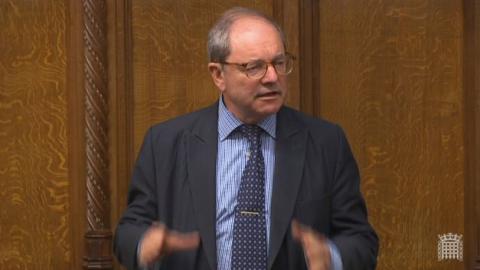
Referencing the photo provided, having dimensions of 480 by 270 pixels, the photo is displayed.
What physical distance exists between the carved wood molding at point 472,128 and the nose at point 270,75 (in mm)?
1261

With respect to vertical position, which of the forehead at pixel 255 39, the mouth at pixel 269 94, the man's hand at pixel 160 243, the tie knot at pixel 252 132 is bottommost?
the man's hand at pixel 160 243

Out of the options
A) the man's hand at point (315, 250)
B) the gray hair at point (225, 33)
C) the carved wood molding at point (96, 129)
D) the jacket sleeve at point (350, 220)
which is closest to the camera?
the man's hand at point (315, 250)

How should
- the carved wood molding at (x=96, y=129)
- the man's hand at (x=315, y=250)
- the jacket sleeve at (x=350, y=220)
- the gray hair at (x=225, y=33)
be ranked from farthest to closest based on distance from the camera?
the carved wood molding at (x=96, y=129) → the gray hair at (x=225, y=33) → the jacket sleeve at (x=350, y=220) → the man's hand at (x=315, y=250)

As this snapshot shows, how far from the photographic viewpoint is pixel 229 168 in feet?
9.27

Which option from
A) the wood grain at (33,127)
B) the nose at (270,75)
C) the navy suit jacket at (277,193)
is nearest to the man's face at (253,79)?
the nose at (270,75)

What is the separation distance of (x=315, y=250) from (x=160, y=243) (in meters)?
0.38

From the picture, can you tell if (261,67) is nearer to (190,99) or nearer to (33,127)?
(190,99)

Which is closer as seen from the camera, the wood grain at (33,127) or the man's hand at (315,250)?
the man's hand at (315,250)

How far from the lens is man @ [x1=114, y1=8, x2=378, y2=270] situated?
8.94 ft

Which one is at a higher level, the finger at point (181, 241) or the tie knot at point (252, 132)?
the tie knot at point (252, 132)

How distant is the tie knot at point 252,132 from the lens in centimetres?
285

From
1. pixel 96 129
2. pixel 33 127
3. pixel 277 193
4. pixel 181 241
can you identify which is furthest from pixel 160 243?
pixel 33 127

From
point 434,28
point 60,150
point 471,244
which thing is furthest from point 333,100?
point 60,150

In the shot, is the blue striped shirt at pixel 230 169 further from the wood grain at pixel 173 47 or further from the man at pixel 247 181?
the wood grain at pixel 173 47
